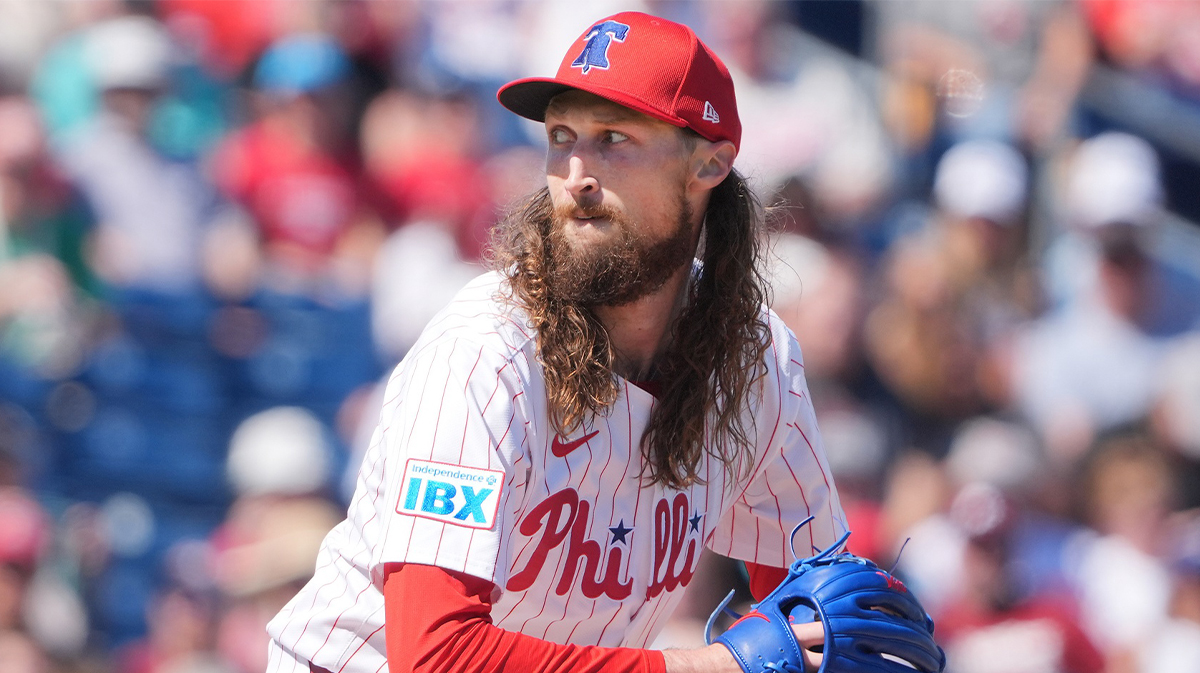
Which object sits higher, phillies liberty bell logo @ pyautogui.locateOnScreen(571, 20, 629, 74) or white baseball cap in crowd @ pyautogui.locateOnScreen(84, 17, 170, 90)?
phillies liberty bell logo @ pyautogui.locateOnScreen(571, 20, 629, 74)

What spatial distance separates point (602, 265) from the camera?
2238 millimetres

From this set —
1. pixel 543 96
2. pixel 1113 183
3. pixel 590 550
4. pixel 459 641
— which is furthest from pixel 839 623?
pixel 1113 183

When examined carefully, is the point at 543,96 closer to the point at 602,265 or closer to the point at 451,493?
the point at 602,265

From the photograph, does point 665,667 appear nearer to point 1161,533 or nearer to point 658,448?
point 658,448

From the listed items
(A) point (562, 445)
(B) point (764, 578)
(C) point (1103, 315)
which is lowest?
(B) point (764, 578)

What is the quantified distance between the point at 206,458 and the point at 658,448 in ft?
11.5

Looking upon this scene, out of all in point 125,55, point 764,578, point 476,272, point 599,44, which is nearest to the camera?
point 599,44

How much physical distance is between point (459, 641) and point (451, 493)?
9.0 inches

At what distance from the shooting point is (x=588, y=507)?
223 cm

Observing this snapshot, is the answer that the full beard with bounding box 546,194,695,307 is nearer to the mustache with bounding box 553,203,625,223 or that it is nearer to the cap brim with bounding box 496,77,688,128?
the mustache with bounding box 553,203,625,223

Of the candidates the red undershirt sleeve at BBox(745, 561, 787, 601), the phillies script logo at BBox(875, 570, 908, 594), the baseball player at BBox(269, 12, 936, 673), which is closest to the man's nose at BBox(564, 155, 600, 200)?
the baseball player at BBox(269, 12, 936, 673)

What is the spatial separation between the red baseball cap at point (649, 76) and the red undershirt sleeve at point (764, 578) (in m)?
0.92

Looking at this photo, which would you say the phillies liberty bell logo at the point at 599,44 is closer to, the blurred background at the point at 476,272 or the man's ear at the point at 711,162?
the man's ear at the point at 711,162

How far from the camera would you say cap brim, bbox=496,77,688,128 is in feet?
7.08
